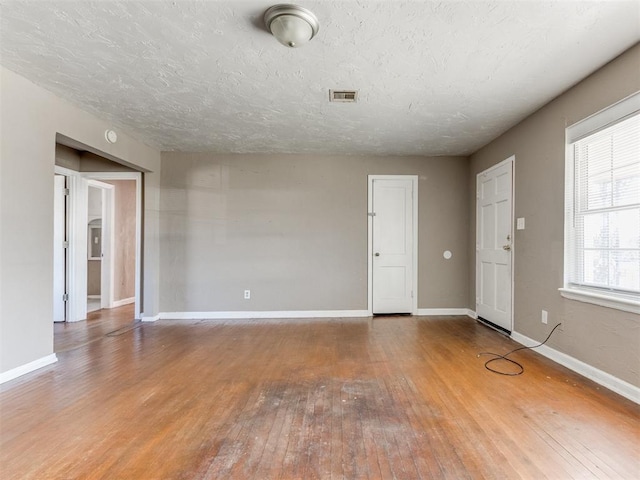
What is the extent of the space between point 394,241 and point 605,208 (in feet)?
8.28

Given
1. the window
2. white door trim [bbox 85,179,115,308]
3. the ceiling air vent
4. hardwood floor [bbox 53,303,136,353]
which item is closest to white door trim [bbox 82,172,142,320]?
hardwood floor [bbox 53,303,136,353]

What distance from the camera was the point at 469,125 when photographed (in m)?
3.35

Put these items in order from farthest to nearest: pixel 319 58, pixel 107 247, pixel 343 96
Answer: pixel 107 247 < pixel 343 96 < pixel 319 58

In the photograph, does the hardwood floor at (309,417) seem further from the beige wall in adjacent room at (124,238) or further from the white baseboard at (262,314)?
the beige wall in adjacent room at (124,238)

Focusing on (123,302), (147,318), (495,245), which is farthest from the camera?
(123,302)

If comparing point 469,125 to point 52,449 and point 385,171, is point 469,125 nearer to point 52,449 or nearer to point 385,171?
point 385,171

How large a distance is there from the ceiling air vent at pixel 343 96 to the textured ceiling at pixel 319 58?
0.07m

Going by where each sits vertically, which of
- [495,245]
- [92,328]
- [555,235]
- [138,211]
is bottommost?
[92,328]

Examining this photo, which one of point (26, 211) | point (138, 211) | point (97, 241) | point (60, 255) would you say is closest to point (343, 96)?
point (26, 211)

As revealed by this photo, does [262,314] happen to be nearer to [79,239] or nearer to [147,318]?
[147,318]

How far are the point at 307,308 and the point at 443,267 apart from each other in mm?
2197

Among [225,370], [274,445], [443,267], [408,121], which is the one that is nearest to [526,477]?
[274,445]

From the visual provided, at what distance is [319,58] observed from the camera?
2.14 metres

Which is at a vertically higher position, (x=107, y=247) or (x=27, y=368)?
(x=107, y=247)
